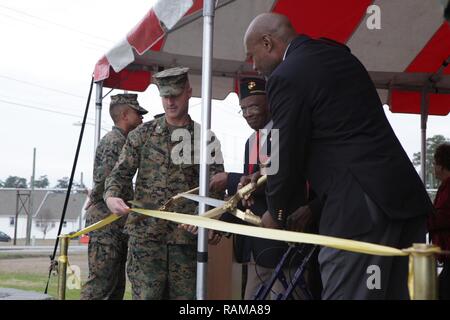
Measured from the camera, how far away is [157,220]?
11.0 feet

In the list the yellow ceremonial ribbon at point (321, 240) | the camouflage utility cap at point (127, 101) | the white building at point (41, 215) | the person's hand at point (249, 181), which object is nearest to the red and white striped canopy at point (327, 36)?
the camouflage utility cap at point (127, 101)

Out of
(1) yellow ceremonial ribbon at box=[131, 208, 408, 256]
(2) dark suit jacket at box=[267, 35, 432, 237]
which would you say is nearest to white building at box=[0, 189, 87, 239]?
(1) yellow ceremonial ribbon at box=[131, 208, 408, 256]

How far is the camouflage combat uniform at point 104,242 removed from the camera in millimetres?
4305

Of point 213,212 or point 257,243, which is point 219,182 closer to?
point 257,243

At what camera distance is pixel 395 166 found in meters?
2.03

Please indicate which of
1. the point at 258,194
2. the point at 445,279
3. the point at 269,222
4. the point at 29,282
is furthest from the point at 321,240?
the point at 29,282

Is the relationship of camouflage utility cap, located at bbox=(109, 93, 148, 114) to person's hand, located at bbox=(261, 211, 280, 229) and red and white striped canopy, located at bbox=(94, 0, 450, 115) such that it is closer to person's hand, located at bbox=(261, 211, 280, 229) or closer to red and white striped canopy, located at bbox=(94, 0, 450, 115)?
red and white striped canopy, located at bbox=(94, 0, 450, 115)

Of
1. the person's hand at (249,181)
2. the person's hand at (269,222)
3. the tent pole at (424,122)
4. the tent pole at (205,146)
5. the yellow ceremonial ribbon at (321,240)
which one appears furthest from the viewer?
the tent pole at (424,122)

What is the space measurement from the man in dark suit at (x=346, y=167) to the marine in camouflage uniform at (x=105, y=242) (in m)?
2.43

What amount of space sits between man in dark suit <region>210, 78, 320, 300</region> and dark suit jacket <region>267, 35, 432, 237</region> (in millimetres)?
966

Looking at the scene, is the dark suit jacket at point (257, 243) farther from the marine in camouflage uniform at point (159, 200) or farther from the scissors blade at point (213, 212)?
the scissors blade at point (213, 212)

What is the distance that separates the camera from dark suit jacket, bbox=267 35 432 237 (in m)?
2.00
